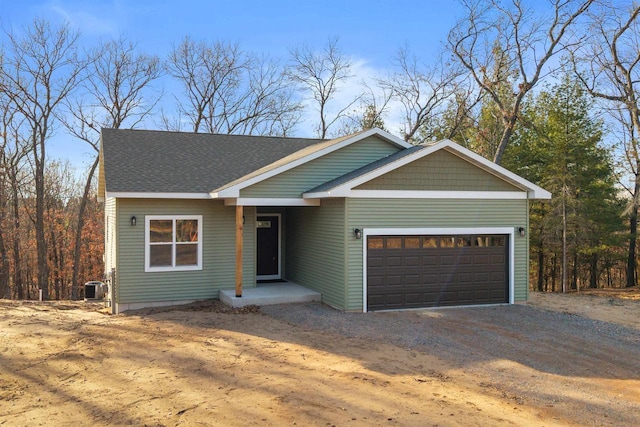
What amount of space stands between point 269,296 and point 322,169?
3675 mm

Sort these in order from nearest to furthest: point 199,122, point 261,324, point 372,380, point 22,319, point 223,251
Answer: point 372,380 → point 261,324 → point 22,319 → point 223,251 → point 199,122

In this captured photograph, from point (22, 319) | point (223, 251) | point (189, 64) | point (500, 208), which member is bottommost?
point (22, 319)

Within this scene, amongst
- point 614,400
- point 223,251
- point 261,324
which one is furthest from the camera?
point 223,251

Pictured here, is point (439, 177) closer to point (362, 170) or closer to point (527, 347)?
point (362, 170)

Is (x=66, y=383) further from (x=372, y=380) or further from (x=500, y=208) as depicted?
(x=500, y=208)

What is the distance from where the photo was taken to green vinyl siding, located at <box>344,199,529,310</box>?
11.5m

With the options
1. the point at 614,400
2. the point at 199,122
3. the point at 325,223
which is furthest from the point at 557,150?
the point at 199,122

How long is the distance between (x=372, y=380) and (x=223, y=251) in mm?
7435

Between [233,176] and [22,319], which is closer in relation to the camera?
[22,319]

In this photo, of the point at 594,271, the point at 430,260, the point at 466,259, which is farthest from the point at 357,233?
the point at 594,271

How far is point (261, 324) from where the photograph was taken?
1048 centimetres

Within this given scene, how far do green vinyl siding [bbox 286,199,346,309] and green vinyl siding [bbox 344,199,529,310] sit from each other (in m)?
0.25

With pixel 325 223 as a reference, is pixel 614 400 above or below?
below

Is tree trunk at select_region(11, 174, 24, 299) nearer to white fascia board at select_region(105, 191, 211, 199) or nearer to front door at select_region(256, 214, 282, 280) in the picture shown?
front door at select_region(256, 214, 282, 280)
